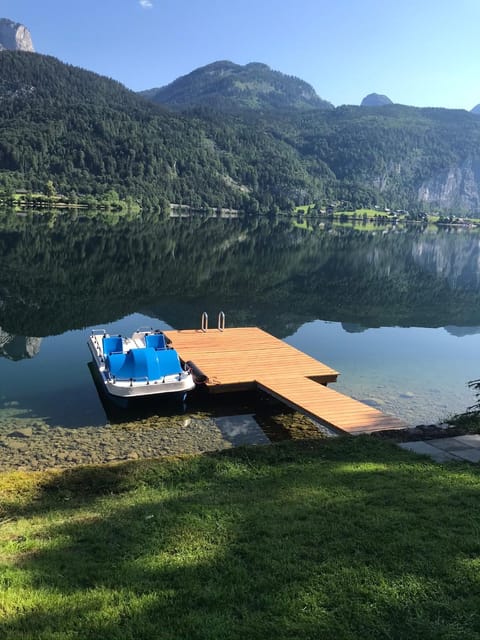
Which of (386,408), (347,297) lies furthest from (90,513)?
(347,297)

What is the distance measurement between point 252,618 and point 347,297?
155 feet

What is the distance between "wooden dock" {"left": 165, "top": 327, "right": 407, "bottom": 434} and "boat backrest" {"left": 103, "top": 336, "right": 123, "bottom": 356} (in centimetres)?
304

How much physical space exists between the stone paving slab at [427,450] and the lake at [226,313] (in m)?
6.94

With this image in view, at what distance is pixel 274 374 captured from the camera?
834 inches

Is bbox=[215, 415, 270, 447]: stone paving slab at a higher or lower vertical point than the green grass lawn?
lower

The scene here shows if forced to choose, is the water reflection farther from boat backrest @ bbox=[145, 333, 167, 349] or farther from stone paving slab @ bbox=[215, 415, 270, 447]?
stone paving slab @ bbox=[215, 415, 270, 447]

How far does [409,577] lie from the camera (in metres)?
5.89

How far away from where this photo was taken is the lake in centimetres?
2086

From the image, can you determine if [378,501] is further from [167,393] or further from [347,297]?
[347,297]

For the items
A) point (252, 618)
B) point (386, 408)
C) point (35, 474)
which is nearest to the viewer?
point (252, 618)

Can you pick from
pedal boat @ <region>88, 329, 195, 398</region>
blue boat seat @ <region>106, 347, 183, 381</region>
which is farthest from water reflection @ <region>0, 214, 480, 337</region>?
pedal boat @ <region>88, 329, 195, 398</region>

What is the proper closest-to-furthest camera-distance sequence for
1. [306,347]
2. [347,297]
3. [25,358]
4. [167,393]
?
[167,393]
[25,358]
[306,347]
[347,297]

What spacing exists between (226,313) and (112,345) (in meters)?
17.7

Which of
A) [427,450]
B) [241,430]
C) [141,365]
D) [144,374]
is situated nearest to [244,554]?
[427,450]
